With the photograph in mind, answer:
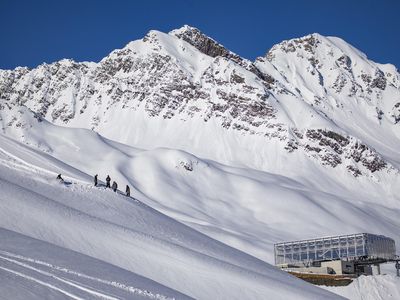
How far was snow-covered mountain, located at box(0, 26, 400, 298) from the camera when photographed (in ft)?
271

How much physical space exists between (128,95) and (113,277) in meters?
150

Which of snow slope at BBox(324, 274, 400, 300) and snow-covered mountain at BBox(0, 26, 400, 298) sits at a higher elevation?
snow-covered mountain at BBox(0, 26, 400, 298)

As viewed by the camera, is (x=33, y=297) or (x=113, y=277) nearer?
(x=33, y=297)

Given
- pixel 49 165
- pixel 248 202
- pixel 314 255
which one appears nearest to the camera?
pixel 49 165

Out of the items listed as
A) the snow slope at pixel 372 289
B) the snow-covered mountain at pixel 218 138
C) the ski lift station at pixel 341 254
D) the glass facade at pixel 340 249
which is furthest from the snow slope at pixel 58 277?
the glass facade at pixel 340 249

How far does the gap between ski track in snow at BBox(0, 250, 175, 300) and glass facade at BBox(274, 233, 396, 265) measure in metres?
33.7

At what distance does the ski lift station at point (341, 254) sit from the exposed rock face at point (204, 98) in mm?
79398

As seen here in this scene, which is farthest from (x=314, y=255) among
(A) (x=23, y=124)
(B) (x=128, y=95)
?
(B) (x=128, y=95)

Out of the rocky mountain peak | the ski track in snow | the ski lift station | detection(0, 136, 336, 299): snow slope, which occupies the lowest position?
the ski track in snow

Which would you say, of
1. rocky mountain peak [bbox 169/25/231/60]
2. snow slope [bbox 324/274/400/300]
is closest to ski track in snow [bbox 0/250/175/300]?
snow slope [bbox 324/274/400/300]

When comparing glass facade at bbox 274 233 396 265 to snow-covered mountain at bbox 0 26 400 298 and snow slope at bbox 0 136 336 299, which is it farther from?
snow slope at bbox 0 136 336 299

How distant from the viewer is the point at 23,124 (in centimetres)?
11575

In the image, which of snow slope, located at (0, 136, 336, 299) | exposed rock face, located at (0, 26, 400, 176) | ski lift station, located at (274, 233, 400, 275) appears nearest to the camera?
snow slope, located at (0, 136, 336, 299)

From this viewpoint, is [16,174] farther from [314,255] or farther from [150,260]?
[314,255]
